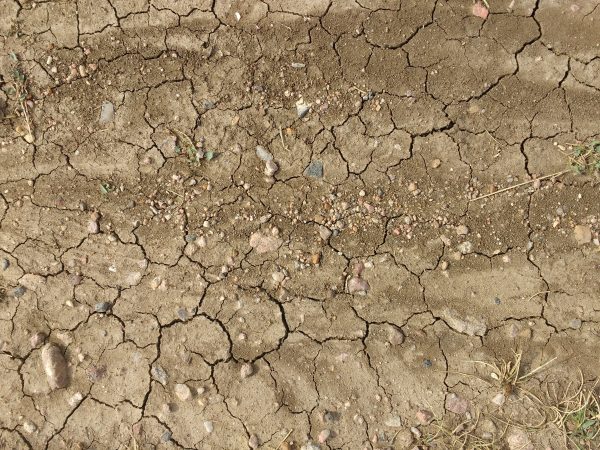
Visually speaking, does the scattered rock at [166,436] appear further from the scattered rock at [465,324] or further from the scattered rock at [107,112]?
the scattered rock at [107,112]

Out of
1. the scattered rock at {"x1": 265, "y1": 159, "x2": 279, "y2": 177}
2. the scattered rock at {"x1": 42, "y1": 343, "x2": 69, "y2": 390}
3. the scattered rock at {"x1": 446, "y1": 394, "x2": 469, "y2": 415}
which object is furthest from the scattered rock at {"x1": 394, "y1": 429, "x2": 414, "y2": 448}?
the scattered rock at {"x1": 42, "y1": 343, "x2": 69, "y2": 390}

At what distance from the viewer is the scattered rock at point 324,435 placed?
324 centimetres

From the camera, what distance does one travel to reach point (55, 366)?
3.24m

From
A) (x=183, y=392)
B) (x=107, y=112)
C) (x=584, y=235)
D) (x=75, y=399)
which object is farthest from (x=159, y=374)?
(x=584, y=235)

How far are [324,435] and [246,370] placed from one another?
0.64 m

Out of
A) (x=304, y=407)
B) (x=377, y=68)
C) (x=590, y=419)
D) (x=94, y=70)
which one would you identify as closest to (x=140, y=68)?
(x=94, y=70)

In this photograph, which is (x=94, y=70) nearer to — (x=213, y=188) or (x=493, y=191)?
(x=213, y=188)

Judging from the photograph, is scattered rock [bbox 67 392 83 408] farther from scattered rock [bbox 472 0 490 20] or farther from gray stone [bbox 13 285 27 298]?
scattered rock [bbox 472 0 490 20]

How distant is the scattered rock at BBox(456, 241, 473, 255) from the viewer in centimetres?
339

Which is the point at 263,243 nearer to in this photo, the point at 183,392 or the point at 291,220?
the point at 291,220

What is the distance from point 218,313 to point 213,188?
0.82 meters

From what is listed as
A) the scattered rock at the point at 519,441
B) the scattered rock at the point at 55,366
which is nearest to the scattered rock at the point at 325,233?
the scattered rock at the point at 519,441

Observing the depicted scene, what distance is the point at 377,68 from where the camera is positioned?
3492 millimetres

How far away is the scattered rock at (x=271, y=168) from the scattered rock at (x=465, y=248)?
51.7 inches
